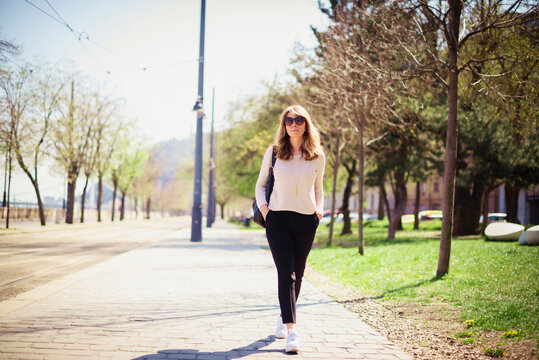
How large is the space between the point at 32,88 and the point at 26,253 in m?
14.2

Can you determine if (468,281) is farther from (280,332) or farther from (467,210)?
(467,210)

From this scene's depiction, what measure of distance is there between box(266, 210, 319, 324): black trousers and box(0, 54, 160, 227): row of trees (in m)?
14.0

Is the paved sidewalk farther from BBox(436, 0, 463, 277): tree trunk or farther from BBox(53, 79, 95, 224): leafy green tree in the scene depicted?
BBox(53, 79, 95, 224): leafy green tree

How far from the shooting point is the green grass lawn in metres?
4.81

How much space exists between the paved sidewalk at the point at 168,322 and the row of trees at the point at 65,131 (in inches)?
446

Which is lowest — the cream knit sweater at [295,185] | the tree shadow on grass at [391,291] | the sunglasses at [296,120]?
the tree shadow on grass at [391,291]

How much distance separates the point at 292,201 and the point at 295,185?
0.15 meters

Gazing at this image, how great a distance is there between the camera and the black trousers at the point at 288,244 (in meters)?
3.82

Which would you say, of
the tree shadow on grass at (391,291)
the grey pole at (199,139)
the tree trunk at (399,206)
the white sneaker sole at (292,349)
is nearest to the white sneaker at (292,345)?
the white sneaker sole at (292,349)

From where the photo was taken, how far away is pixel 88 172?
35750mm

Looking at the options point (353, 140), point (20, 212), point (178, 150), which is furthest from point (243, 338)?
point (178, 150)

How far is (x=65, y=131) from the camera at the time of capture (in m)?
30.4

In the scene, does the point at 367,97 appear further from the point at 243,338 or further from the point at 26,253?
the point at 26,253

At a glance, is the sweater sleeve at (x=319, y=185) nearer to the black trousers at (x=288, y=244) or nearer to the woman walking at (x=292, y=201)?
the woman walking at (x=292, y=201)
